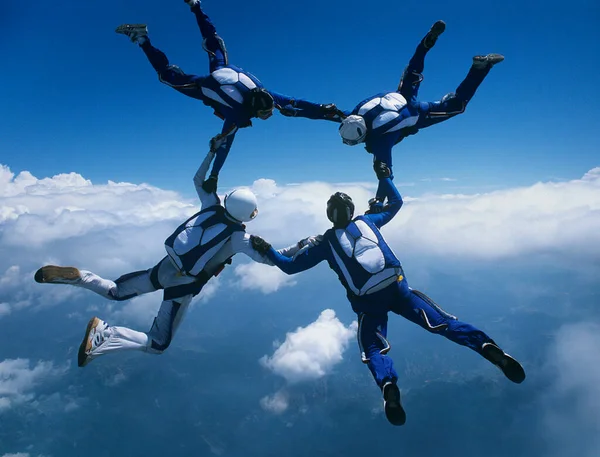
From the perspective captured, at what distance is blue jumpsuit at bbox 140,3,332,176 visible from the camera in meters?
6.53

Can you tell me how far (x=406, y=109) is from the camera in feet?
22.2

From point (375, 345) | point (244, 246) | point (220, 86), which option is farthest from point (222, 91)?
point (375, 345)

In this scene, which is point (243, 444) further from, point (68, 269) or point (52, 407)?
point (68, 269)

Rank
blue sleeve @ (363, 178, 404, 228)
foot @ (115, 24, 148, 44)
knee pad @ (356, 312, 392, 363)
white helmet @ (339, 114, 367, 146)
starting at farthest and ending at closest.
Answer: foot @ (115, 24, 148, 44), white helmet @ (339, 114, 367, 146), blue sleeve @ (363, 178, 404, 228), knee pad @ (356, 312, 392, 363)

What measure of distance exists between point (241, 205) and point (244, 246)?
71cm

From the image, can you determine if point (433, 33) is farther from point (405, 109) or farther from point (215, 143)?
point (215, 143)

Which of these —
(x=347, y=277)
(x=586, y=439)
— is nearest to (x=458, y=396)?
(x=586, y=439)

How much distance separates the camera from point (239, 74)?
22.1 feet

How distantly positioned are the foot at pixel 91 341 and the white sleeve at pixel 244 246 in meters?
2.51

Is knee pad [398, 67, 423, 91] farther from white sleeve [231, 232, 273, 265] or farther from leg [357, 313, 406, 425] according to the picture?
leg [357, 313, 406, 425]

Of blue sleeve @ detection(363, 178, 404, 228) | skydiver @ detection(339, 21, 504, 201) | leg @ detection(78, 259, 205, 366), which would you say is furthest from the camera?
skydiver @ detection(339, 21, 504, 201)

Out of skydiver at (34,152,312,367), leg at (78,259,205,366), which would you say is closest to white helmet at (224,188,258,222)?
skydiver at (34,152,312,367)

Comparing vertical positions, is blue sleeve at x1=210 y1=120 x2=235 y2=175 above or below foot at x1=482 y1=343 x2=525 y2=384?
above

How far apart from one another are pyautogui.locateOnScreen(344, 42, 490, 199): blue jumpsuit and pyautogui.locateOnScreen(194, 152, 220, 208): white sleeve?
306 centimetres
